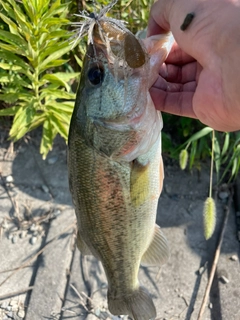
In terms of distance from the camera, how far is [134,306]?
81.7 inches

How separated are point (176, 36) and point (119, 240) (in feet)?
3.38

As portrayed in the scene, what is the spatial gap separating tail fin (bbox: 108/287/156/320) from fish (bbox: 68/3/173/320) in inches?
2.2

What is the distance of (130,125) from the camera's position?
166 centimetres

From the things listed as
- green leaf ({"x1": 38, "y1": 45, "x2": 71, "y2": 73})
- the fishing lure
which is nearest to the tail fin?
the fishing lure

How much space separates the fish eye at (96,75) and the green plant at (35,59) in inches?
17.3

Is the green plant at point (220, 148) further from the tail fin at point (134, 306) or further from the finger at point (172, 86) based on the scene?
the tail fin at point (134, 306)

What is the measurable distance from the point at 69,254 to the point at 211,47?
211cm

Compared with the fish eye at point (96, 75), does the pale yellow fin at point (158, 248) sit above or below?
below

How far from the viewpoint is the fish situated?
5.04 ft

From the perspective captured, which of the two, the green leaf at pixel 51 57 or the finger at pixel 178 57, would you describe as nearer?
the finger at pixel 178 57

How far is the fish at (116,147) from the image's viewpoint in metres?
1.54

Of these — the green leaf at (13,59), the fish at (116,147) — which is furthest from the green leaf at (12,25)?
the fish at (116,147)

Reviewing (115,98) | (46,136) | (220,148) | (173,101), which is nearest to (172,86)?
(173,101)

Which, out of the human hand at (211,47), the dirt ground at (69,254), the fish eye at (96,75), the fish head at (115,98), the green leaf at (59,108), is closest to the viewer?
the human hand at (211,47)
